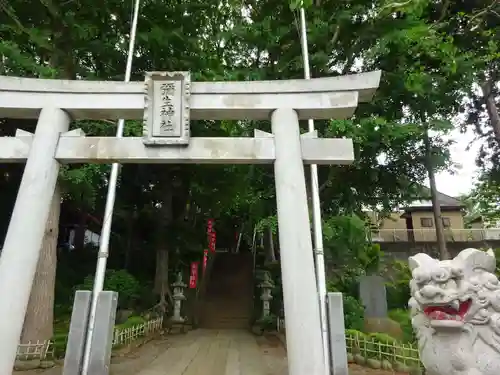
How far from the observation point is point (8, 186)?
39.1 feet

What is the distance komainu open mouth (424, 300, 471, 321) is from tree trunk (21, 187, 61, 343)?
7.42 metres

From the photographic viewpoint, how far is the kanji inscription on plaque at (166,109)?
204 inches

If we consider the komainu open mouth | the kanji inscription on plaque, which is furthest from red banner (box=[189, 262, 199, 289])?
the komainu open mouth

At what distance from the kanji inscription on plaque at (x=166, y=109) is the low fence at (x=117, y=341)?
14.7 ft

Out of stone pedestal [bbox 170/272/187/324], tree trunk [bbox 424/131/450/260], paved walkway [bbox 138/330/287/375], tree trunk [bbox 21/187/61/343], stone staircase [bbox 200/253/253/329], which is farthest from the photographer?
stone staircase [bbox 200/253/253/329]

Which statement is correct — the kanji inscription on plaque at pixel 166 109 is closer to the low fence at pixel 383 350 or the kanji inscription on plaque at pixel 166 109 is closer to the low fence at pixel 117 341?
the low fence at pixel 117 341

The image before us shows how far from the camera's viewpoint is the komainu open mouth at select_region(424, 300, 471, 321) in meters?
3.97

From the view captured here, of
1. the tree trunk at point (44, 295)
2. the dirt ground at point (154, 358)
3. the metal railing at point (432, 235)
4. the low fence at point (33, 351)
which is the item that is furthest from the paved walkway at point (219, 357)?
the metal railing at point (432, 235)

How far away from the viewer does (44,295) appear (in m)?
8.15

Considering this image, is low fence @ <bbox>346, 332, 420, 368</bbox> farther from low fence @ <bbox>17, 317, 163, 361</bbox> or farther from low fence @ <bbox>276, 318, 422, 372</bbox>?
low fence @ <bbox>17, 317, 163, 361</bbox>

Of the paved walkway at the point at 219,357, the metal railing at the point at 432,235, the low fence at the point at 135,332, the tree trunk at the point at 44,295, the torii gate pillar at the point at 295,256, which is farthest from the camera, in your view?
the metal railing at the point at 432,235

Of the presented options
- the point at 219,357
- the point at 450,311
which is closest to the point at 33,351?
the point at 219,357

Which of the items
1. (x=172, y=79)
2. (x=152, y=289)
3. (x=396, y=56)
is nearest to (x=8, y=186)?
(x=152, y=289)

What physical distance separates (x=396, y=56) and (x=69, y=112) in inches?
306
